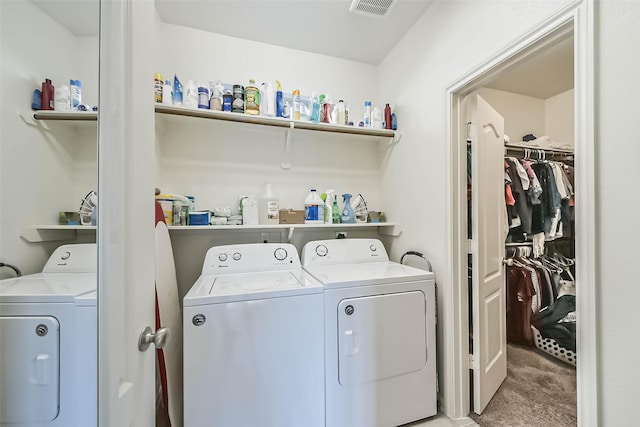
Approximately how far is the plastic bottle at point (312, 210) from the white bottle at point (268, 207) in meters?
0.23

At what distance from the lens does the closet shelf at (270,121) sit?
65.0 inches

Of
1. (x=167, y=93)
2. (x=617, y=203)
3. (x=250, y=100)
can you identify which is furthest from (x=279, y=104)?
(x=617, y=203)

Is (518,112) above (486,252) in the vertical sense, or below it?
above

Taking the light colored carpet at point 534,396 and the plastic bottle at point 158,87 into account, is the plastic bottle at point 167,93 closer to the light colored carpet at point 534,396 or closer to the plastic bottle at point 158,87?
the plastic bottle at point 158,87

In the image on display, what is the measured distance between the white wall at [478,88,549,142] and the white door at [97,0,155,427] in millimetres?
3442

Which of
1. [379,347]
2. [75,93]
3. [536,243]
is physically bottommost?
[379,347]

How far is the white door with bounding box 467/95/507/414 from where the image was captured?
1.64m

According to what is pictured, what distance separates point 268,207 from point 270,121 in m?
0.65

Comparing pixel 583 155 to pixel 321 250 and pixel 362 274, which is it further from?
pixel 321 250

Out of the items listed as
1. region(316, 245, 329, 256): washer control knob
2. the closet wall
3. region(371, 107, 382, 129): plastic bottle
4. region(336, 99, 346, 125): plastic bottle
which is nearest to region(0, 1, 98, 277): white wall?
region(316, 245, 329, 256): washer control knob

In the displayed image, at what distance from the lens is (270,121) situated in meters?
1.83

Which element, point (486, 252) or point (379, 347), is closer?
point (379, 347)

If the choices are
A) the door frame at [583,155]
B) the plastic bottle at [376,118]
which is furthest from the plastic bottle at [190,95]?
the door frame at [583,155]

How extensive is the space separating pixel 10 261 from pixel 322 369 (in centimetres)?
136
